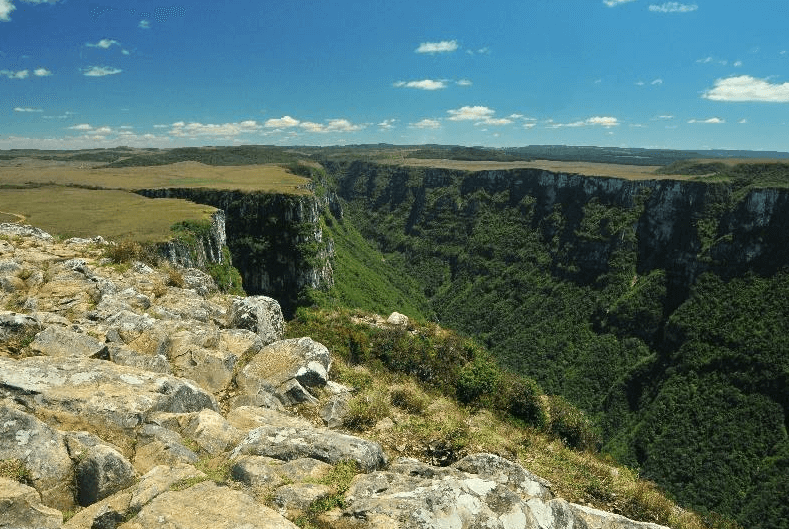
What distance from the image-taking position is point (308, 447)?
9.93 m

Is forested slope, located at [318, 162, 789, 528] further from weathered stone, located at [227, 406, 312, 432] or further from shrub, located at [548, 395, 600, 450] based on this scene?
weathered stone, located at [227, 406, 312, 432]

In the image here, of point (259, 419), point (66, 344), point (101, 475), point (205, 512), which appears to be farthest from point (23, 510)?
point (66, 344)

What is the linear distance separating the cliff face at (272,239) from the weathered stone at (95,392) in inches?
3736

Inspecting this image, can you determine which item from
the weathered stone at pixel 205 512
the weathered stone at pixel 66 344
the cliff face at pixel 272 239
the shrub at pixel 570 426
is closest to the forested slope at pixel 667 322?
the cliff face at pixel 272 239

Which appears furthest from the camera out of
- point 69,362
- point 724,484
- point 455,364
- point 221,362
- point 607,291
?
point 607,291

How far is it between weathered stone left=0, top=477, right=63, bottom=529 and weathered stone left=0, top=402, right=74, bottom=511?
0.63 meters

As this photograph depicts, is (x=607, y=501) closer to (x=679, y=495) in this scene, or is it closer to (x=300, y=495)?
(x=300, y=495)

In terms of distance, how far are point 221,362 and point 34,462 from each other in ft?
21.7

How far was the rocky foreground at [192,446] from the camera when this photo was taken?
24.8ft

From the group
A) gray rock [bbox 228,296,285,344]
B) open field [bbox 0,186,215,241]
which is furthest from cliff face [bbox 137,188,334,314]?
gray rock [bbox 228,296,285,344]

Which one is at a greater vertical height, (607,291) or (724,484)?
(607,291)

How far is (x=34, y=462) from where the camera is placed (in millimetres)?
8031

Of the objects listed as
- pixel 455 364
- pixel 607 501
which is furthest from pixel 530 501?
Result: pixel 455 364

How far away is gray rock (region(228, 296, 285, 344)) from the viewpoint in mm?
18938
